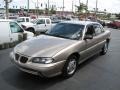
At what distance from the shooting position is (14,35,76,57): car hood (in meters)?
5.12

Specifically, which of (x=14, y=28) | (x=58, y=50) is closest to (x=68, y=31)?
(x=58, y=50)

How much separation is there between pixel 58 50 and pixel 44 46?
0.44 m

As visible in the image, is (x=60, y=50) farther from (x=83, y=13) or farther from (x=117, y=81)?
(x=83, y=13)

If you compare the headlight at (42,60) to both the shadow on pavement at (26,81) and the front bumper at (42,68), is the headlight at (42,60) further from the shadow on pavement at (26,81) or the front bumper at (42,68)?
the shadow on pavement at (26,81)

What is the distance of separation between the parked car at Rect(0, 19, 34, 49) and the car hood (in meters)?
4.06

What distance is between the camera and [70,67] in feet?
19.0

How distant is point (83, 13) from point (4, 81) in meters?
67.0

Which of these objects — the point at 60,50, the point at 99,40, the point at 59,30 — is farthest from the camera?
the point at 99,40

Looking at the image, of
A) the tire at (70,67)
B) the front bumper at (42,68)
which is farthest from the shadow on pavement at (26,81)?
the front bumper at (42,68)

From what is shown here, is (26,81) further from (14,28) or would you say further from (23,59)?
(14,28)

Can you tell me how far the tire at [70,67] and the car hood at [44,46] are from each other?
427 millimetres

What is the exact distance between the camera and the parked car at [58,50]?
196 inches

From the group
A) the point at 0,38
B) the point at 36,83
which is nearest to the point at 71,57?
the point at 36,83

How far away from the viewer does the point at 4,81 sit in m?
5.34
